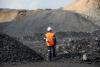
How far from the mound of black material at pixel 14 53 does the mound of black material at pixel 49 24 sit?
50.5ft

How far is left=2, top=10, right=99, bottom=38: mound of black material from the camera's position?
37.9 metres

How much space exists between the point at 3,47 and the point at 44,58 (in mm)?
2256

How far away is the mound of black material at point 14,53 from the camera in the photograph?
771 inches

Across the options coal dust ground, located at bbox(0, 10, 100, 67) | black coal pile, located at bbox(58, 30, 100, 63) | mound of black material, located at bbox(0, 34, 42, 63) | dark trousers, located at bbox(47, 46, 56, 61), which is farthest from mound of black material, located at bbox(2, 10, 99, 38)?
dark trousers, located at bbox(47, 46, 56, 61)

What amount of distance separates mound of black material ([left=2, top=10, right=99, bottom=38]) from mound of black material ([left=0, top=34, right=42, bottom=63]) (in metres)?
15.4

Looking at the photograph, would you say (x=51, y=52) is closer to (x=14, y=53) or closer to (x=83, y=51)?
(x=14, y=53)

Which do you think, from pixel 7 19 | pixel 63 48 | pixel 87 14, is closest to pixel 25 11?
pixel 7 19

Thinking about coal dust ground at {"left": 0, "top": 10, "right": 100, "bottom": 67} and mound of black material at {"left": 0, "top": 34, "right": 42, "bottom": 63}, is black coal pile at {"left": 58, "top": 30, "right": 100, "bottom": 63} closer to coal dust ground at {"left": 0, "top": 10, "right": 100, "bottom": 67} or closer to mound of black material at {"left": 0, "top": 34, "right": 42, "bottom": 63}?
coal dust ground at {"left": 0, "top": 10, "right": 100, "bottom": 67}

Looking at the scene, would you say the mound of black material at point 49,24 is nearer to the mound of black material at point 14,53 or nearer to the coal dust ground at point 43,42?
the coal dust ground at point 43,42

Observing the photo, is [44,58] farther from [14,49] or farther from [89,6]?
[89,6]

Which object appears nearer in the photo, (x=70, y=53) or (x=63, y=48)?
(x=70, y=53)

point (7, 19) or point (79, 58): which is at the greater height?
point (7, 19)

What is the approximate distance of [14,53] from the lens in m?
20.2

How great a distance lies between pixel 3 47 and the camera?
2078 cm
